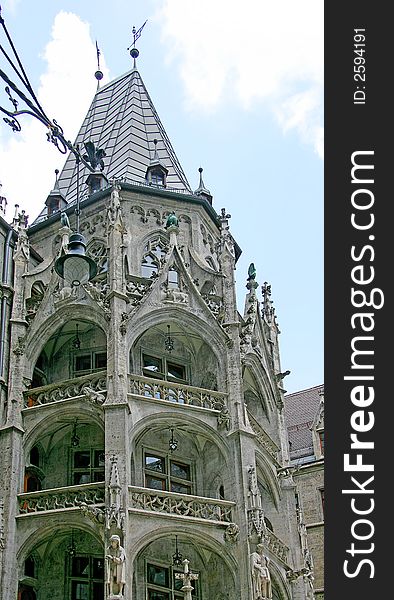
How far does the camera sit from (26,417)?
95.8 ft

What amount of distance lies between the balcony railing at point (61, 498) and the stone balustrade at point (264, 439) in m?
6.41

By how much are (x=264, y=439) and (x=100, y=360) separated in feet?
20.9

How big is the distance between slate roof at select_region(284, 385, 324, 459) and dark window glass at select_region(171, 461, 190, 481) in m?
11.2

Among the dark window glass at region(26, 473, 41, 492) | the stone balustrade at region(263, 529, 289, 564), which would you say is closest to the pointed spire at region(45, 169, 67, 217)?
the dark window glass at region(26, 473, 41, 492)

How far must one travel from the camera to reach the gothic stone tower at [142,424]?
26.9 meters

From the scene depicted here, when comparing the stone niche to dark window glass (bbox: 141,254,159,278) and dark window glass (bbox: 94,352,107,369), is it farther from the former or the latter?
dark window glass (bbox: 141,254,159,278)

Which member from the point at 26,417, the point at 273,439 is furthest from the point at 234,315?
the point at 26,417

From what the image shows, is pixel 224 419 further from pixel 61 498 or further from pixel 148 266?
pixel 148 266

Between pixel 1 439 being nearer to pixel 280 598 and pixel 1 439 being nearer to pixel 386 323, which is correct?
pixel 280 598

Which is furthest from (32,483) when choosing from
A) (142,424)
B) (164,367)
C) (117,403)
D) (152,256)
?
(152,256)

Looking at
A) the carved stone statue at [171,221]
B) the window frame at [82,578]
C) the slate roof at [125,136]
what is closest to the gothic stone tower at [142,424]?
the window frame at [82,578]

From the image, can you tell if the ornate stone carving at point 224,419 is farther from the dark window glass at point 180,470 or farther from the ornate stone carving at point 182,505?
the ornate stone carving at point 182,505

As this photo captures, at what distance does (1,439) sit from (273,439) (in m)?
10.00

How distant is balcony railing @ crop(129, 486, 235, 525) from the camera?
26750mm
